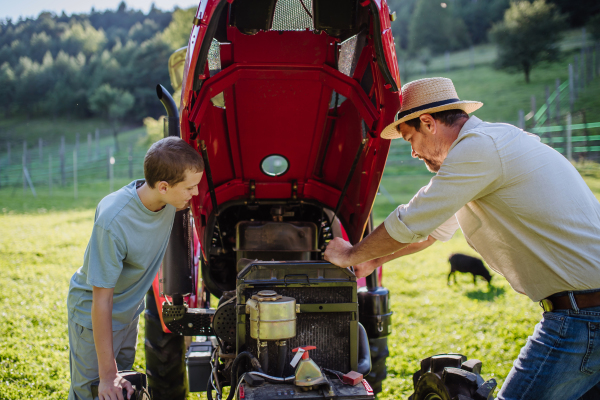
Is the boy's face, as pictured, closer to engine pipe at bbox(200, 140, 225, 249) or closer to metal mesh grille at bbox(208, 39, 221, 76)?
engine pipe at bbox(200, 140, 225, 249)

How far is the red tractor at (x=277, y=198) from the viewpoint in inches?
79.6

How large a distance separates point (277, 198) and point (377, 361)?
1.34 meters

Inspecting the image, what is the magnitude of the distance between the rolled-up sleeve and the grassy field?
7.24 feet

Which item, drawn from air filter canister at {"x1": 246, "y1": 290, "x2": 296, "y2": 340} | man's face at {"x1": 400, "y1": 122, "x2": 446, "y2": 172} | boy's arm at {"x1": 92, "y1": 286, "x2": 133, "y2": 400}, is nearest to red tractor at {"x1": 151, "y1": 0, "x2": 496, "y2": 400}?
air filter canister at {"x1": 246, "y1": 290, "x2": 296, "y2": 340}

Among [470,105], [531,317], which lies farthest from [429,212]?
→ [531,317]

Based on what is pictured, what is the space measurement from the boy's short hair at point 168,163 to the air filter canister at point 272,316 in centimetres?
70

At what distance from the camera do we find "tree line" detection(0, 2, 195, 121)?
54372 millimetres

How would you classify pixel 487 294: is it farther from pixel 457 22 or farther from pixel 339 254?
pixel 457 22

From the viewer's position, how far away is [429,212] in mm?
1955

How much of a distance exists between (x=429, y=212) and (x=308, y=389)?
86cm

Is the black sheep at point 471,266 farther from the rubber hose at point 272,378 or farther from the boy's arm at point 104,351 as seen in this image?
the boy's arm at point 104,351

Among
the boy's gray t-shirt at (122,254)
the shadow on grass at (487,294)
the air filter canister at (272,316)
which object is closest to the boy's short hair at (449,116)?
the air filter canister at (272,316)

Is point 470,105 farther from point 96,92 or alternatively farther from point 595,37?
point 96,92

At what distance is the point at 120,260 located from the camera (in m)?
2.19
